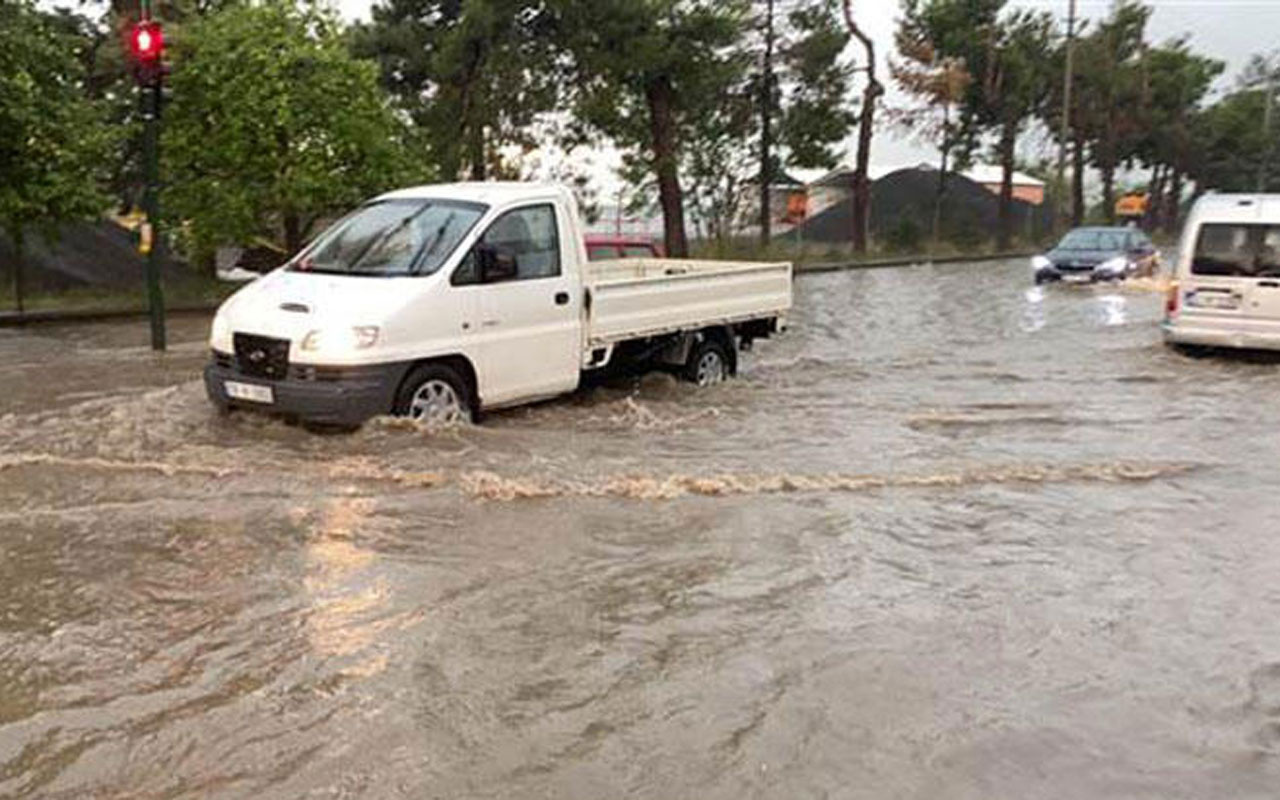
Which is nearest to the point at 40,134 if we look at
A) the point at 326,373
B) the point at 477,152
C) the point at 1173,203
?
the point at 326,373

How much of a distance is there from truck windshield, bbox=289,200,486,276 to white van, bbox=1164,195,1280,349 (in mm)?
8928

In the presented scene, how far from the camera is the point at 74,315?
1958 centimetres

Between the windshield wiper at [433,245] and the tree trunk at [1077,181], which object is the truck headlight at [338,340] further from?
the tree trunk at [1077,181]

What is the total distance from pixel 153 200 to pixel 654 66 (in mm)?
15749

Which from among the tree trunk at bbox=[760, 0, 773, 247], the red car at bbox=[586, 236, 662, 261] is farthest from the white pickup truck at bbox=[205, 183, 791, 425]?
the tree trunk at bbox=[760, 0, 773, 247]

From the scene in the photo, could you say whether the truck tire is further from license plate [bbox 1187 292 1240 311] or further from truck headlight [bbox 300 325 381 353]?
license plate [bbox 1187 292 1240 311]

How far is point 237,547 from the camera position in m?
6.78

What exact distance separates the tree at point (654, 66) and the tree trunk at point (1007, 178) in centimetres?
1943

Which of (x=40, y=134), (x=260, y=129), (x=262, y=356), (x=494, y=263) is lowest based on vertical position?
(x=262, y=356)

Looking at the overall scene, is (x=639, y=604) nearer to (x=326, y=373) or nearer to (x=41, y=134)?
(x=326, y=373)

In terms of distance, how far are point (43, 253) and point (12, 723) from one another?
20.2 m

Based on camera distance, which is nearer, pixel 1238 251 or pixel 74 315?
pixel 1238 251

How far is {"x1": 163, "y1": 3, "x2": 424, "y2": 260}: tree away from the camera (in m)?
19.6

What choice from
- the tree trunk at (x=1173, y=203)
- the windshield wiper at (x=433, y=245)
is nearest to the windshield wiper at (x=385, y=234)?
the windshield wiper at (x=433, y=245)
